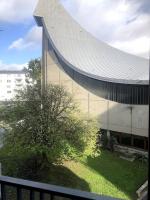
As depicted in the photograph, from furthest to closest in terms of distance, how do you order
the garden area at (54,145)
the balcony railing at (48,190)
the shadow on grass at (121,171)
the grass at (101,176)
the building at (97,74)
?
1. the building at (97,74)
2. the garden area at (54,145)
3. the shadow on grass at (121,171)
4. the grass at (101,176)
5. the balcony railing at (48,190)

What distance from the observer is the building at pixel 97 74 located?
27.0 feet

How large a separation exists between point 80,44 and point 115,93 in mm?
4416

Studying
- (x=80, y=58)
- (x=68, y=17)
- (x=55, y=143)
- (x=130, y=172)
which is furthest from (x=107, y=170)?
(x=68, y=17)

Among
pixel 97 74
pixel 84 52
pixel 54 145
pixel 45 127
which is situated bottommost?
pixel 54 145

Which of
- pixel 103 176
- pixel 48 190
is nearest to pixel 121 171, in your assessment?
pixel 103 176

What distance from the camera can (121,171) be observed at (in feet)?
20.6

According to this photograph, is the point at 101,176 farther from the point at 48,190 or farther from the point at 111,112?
the point at 48,190

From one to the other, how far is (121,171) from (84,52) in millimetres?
6764

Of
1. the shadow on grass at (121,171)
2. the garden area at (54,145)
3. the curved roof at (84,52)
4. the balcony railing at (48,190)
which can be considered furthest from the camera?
the curved roof at (84,52)

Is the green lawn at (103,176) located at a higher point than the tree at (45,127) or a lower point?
lower

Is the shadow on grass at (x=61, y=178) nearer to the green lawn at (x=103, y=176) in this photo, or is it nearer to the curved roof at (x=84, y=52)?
the green lawn at (x=103, y=176)

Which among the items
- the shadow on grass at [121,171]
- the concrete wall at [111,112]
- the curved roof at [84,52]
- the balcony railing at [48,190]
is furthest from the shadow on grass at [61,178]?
the balcony railing at [48,190]

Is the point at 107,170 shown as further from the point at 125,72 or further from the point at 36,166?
the point at 125,72

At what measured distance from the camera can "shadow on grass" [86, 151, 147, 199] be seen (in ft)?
18.1
